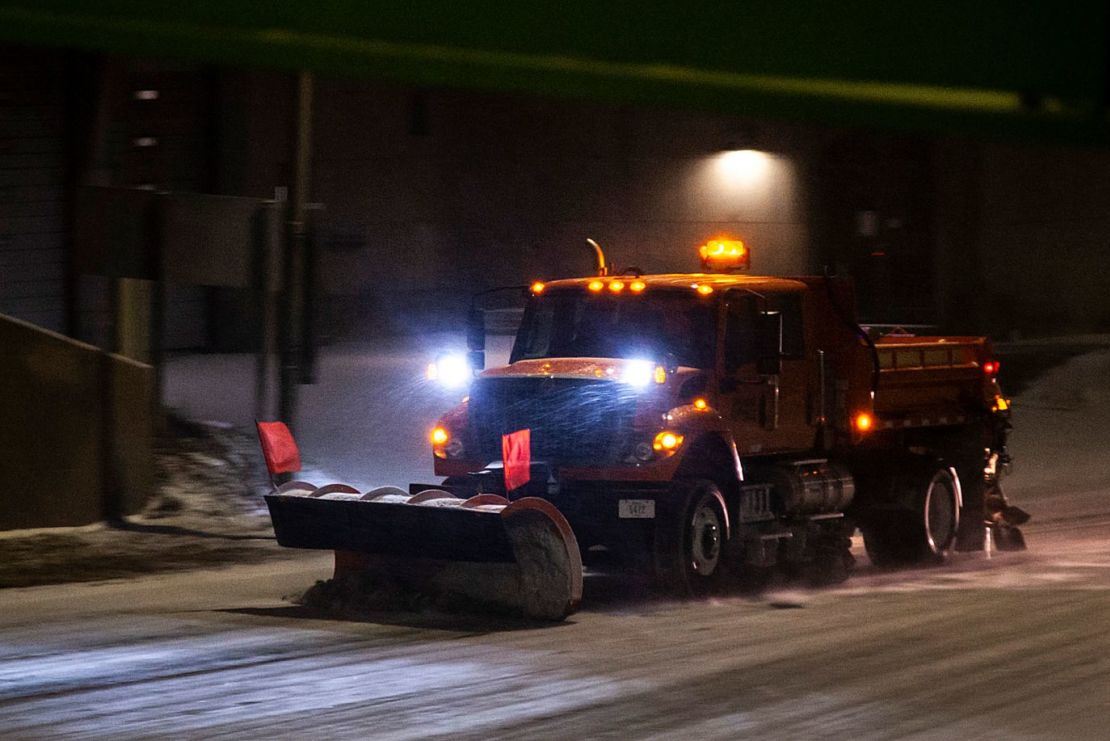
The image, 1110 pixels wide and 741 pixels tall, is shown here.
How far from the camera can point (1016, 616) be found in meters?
12.0

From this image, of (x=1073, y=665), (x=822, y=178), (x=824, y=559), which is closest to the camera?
(x=1073, y=665)

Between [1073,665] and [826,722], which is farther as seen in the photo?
[1073,665]

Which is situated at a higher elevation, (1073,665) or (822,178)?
(822,178)

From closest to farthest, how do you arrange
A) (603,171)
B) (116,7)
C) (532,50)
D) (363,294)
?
(116,7)
(532,50)
(363,294)
(603,171)

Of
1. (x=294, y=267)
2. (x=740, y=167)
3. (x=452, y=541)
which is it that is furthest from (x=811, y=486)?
(x=740, y=167)

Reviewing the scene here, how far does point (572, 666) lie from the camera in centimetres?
1001

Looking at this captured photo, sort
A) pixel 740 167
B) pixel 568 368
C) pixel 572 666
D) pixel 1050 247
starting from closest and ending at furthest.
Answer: pixel 572 666 → pixel 568 368 → pixel 740 167 → pixel 1050 247

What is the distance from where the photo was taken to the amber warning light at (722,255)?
14867mm

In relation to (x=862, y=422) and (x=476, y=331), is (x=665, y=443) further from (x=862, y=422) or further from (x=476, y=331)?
(x=862, y=422)

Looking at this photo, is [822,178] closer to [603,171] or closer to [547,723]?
[603,171]

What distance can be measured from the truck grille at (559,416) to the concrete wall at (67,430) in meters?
4.44

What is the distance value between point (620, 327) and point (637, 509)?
177cm

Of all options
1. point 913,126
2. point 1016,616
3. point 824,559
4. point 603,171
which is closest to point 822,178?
point 603,171

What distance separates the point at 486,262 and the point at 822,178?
706cm
